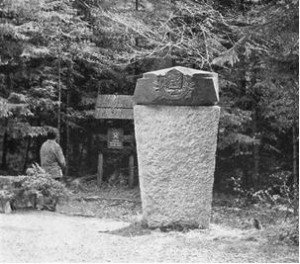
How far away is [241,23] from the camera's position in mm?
9914

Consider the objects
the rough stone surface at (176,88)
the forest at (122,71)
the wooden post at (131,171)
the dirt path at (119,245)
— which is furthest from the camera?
the wooden post at (131,171)

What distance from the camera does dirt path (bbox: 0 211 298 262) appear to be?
5078 millimetres

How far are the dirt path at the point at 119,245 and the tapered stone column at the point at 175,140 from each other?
0.35 m

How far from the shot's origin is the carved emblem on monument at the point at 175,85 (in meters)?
6.45

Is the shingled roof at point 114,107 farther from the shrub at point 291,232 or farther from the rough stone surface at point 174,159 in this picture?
the shrub at point 291,232

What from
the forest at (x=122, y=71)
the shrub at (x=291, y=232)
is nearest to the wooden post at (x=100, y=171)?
the forest at (x=122, y=71)

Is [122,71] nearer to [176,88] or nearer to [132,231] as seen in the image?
[176,88]

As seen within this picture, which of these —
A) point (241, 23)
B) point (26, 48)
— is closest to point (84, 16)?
point (26, 48)

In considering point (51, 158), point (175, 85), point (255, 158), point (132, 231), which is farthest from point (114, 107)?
point (132, 231)

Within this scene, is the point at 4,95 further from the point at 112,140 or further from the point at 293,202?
the point at 293,202

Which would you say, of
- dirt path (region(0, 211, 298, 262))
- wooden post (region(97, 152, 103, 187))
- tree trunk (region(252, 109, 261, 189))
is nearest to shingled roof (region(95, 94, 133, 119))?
wooden post (region(97, 152, 103, 187))

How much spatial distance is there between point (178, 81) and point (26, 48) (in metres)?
4.14

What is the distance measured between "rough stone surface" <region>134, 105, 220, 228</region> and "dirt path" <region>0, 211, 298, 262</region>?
0.96 feet

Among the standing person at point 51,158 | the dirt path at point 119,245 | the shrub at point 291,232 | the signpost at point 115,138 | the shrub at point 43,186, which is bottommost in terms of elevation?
the dirt path at point 119,245
